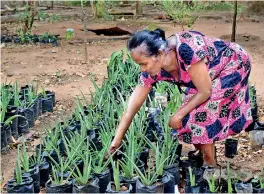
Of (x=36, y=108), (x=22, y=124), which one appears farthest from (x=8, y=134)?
(x=36, y=108)

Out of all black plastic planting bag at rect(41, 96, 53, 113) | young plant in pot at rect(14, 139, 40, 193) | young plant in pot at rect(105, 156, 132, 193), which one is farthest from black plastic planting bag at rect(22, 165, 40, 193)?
black plastic planting bag at rect(41, 96, 53, 113)

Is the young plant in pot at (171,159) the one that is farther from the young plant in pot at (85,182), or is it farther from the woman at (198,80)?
the young plant in pot at (85,182)

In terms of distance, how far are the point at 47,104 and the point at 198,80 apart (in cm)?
287

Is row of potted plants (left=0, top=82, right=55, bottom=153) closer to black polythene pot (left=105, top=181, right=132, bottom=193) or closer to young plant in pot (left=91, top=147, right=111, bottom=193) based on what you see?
young plant in pot (left=91, top=147, right=111, bottom=193)

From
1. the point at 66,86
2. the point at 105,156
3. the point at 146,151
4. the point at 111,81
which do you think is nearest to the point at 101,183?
the point at 105,156

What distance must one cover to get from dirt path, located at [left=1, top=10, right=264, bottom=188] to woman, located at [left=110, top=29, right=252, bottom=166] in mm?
623

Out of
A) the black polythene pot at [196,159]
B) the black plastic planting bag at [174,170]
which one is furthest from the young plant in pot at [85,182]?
the black polythene pot at [196,159]

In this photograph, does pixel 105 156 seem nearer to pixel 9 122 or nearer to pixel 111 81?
pixel 9 122

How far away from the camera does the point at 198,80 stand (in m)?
2.86

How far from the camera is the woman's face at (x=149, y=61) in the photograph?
2.73 m

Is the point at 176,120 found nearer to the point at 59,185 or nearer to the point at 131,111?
the point at 131,111

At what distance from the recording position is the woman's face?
2.73 meters

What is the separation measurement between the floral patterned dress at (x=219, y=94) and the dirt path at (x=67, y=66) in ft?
1.97

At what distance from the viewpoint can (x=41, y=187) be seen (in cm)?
343
